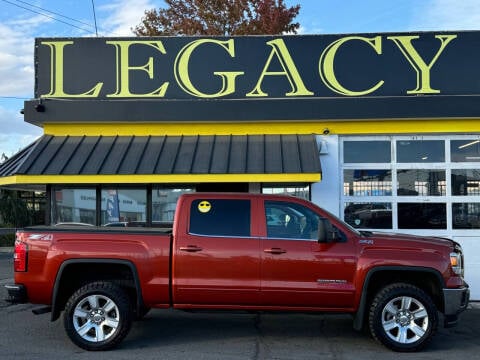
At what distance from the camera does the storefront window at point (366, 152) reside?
33.8 ft

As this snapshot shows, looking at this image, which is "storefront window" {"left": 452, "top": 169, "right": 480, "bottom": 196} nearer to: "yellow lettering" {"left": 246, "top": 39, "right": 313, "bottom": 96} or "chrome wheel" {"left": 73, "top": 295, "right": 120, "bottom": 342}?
"yellow lettering" {"left": 246, "top": 39, "right": 313, "bottom": 96}

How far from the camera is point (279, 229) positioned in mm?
6590

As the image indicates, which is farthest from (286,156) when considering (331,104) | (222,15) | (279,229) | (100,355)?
(222,15)

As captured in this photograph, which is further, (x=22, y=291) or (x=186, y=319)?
(x=186, y=319)

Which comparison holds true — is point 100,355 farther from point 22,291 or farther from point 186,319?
point 186,319

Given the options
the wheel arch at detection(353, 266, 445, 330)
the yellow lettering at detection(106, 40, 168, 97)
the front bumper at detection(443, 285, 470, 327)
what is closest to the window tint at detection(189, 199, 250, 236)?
the wheel arch at detection(353, 266, 445, 330)

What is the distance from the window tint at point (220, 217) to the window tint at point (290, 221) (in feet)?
0.93

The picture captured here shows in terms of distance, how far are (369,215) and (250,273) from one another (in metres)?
4.48

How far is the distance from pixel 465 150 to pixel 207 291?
6318 mm

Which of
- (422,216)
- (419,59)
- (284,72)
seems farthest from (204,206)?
(419,59)

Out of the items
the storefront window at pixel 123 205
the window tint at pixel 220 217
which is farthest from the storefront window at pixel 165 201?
the window tint at pixel 220 217

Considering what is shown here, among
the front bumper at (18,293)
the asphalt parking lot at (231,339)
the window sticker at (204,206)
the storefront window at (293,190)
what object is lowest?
the asphalt parking lot at (231,339)

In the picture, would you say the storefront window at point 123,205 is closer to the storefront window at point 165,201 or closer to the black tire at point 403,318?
the storefront window at point 165,201

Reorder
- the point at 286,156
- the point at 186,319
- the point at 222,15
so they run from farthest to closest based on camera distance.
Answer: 1. the point at 222,15
2. the point at 286,156
3. the point at 186,319
